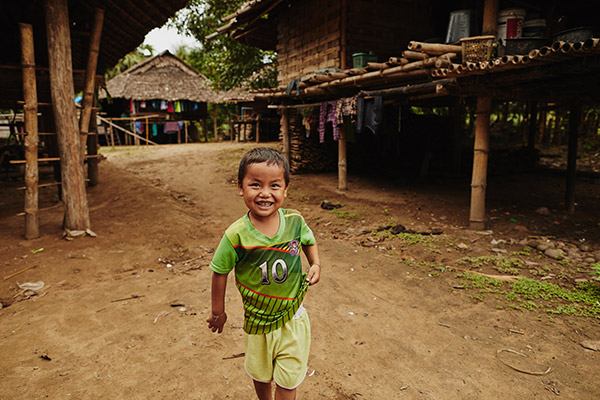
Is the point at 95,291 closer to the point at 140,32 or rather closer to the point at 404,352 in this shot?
the point at 404,352

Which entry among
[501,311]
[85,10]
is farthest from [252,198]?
[85,10]

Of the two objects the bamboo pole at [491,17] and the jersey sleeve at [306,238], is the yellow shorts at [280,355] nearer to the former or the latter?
the jersey sleeve at [306,238]

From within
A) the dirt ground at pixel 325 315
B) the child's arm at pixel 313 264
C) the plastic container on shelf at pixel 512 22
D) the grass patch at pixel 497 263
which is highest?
the plastic container on shelf at pixel 512 22

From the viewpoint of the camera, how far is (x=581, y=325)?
3.35 meters

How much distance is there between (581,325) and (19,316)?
5.54m

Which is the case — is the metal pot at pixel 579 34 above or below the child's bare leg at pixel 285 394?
above

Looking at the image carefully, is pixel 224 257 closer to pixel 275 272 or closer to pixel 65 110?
pixel 275 272

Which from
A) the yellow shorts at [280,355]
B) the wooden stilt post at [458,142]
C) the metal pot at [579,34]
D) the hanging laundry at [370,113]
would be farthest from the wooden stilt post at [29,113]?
the wooden stilt post at [458,142]

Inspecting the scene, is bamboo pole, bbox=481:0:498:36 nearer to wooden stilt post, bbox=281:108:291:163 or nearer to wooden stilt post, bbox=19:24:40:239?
wooden stilt post, bbox=281:108:291:163

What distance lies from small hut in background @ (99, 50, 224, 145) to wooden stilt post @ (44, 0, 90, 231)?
53.6 ft

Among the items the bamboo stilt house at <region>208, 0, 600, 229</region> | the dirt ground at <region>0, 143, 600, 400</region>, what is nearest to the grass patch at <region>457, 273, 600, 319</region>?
the dirt ground at <region>0, 143, 600, 400</region>

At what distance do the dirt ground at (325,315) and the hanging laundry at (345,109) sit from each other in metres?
2.54

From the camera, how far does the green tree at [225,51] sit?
1568 cm

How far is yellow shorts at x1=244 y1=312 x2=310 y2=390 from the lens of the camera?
1.77 m
